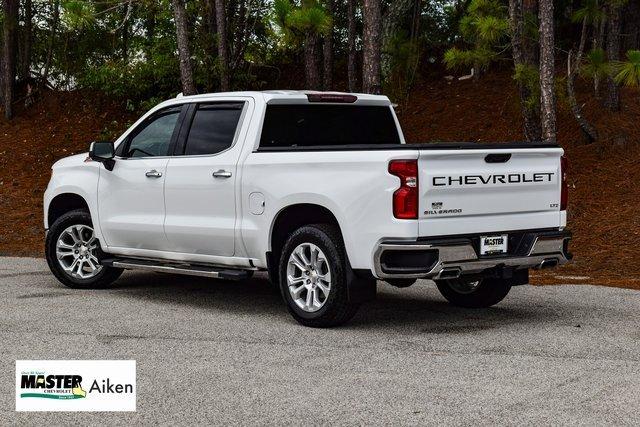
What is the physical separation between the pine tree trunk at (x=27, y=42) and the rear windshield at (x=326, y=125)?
16054 mm

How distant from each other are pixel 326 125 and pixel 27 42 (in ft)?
54.2

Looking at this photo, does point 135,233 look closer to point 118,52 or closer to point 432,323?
point 432,323

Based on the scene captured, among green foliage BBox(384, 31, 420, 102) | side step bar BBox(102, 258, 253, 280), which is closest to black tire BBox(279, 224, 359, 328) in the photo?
side step bar BBox(102, 258, 253, 280)

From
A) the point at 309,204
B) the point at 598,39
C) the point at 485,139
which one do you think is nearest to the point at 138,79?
the point at 485,139

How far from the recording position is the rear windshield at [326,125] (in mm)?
9172

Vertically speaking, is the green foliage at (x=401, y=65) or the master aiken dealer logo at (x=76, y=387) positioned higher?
the green foliage at (x=401, y=65)

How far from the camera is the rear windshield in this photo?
30.1 feet

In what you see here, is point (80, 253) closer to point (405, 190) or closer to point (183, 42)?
point (405, 190)

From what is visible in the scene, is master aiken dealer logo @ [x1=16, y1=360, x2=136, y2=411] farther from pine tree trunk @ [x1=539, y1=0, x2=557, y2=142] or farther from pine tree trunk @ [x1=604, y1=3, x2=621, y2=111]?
pine tree trunk @ [x1=604, y1=3, x2=621, y2=111]

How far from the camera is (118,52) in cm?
2548

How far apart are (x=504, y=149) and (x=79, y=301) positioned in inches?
179

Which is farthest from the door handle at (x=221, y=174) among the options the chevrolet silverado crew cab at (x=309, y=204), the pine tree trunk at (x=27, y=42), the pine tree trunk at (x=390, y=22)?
the pine tree trunk at (x=27, y=42)

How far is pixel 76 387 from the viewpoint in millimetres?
5930

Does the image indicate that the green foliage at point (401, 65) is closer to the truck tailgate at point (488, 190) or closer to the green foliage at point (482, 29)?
the green foliage at point (482, 29)
